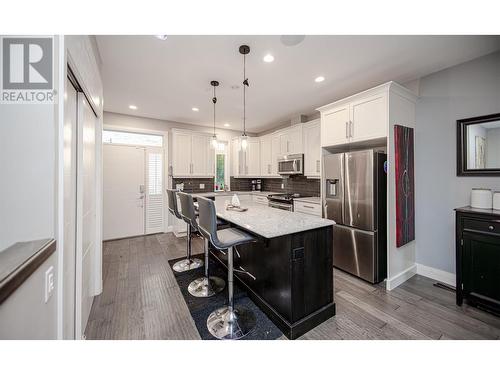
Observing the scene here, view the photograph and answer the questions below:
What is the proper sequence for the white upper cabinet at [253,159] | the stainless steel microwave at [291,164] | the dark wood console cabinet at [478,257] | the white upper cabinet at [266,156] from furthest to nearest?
the white upper cabinet at [253,159] → the white upper cabinet at [266,156] → the stainless steel microwave at [291,164] → the dark wood console cabinet at [478,257]

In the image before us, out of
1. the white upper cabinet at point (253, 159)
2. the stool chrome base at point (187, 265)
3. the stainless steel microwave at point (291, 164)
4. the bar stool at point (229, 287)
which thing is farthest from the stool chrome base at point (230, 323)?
the white upper cabinet at point (253, 159)

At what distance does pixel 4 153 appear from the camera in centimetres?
84

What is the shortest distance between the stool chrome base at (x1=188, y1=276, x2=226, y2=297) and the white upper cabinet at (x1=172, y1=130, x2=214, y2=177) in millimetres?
2770

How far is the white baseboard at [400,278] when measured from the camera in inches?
94.3

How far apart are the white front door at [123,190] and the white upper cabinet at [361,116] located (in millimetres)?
3959

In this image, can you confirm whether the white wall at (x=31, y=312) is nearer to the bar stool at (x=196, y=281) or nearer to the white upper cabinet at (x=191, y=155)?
the bar stool at (x=196, y=281)

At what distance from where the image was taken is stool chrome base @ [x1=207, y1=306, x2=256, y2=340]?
Result: 66.0 inches

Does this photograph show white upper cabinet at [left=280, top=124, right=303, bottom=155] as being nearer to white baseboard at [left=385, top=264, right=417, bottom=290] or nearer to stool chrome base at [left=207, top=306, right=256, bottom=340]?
white baseboard at [left=385, top=264, right=417, bottom=290]

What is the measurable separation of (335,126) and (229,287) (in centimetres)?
263

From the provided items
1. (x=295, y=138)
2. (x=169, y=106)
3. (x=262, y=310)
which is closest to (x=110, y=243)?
(x=169, y=106)

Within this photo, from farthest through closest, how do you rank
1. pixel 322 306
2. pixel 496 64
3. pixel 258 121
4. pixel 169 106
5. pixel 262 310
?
pixel 258 121 < pixel 169 106 < pixel 496 64 < pixel 262 310 < pixel 322 306

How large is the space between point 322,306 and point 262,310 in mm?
581
